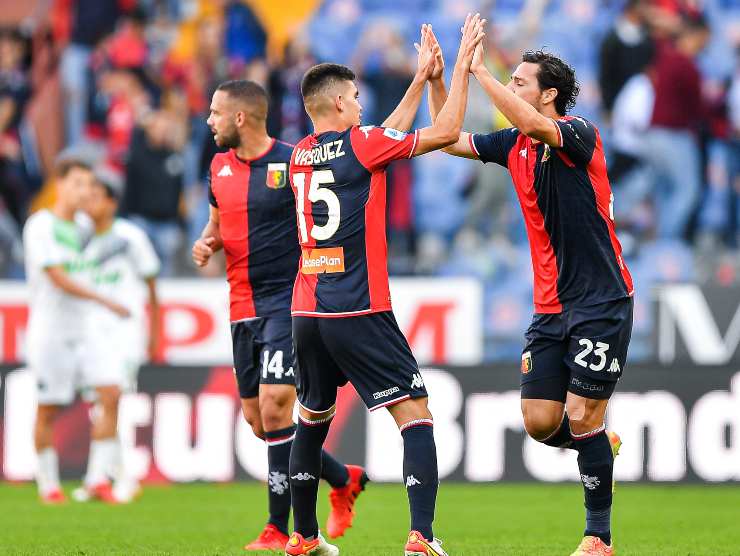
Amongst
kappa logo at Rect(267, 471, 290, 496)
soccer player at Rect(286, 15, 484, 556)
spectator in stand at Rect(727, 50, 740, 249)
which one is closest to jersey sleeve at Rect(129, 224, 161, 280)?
kappa logo at Rect(267, 471, 290, 496)

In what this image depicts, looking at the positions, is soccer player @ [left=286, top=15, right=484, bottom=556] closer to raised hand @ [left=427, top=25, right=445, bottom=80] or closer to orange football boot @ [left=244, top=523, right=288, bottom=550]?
raised hand @ [left=427, top=25, right=445, bottom=80]

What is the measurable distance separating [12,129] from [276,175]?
32.8 ft

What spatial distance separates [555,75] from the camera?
6.50 meters

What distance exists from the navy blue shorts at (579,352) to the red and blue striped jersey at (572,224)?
0.20 ft

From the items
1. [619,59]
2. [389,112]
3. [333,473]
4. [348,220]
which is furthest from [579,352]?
[619,59]

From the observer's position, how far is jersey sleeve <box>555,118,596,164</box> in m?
6.19

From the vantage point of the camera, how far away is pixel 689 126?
52.3 ft

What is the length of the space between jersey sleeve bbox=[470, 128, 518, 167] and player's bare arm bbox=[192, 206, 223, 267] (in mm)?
1589

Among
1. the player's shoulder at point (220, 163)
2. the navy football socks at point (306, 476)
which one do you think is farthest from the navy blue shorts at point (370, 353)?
the player's shoulder at point (220, 163)

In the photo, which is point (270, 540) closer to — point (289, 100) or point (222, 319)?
point (222, 319)

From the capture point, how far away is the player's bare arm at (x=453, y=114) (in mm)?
5941

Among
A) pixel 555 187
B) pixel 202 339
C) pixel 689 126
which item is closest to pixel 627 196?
pixel 689 126

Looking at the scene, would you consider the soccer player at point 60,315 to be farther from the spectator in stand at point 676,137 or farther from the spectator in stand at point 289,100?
the spectator in stand at point 676,137

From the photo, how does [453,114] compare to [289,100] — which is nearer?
[453,114]
